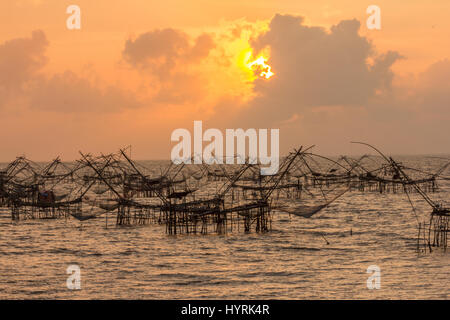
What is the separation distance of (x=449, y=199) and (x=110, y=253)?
31242 mm

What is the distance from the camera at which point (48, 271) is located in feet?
53.6

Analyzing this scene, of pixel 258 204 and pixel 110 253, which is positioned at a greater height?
pixel 258 204

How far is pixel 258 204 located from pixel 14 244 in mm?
9287

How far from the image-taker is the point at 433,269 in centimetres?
1569

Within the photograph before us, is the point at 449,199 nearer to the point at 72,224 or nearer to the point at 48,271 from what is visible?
the point at 72,224
